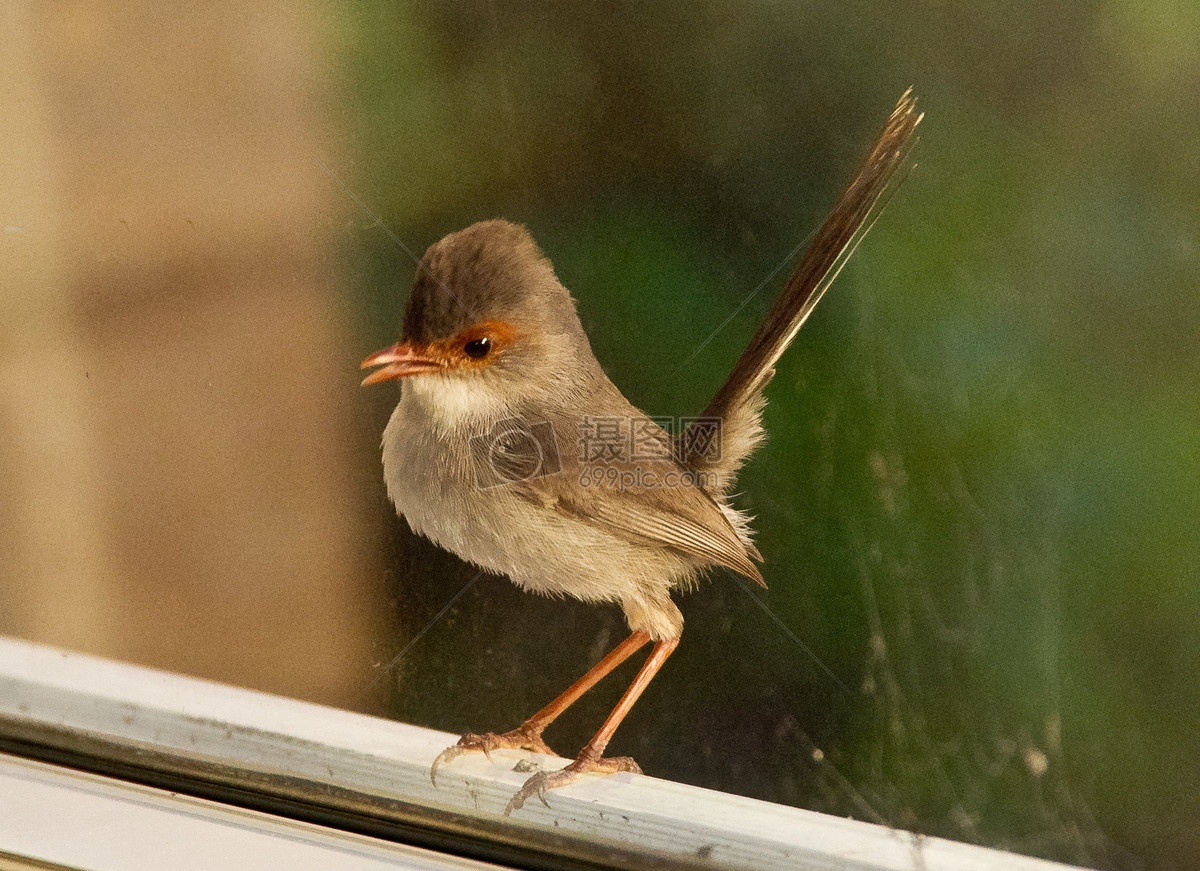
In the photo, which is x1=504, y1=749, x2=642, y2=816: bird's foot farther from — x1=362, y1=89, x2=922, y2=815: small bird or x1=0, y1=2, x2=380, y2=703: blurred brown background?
x1=0, y1=2, x2=380, y2=703: blurred brown background

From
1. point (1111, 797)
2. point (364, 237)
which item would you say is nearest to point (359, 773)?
point (364, 237)

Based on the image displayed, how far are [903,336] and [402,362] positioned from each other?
67 centimetres

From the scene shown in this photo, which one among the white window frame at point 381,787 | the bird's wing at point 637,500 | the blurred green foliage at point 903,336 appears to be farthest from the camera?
the bird's wing at point 637,500

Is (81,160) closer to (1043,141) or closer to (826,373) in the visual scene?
(826,373)

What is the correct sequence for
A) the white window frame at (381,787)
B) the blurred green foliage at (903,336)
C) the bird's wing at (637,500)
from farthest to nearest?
the bird's wing at (637,500) < the white window frame at (381,787) < the blurred green foliage at (903,336)

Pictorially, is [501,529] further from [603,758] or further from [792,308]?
[792,308]

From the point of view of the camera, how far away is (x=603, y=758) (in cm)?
145

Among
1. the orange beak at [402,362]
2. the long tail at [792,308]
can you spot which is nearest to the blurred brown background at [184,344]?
the orange beak at [402,362]

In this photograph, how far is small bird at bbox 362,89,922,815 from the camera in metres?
1.37

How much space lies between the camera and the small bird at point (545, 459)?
1.37 m

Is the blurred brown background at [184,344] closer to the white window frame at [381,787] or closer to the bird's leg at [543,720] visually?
the white window frame at [381,787]

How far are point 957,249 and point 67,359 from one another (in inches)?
59.8

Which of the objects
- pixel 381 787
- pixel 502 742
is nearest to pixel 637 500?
pixel 502 742
